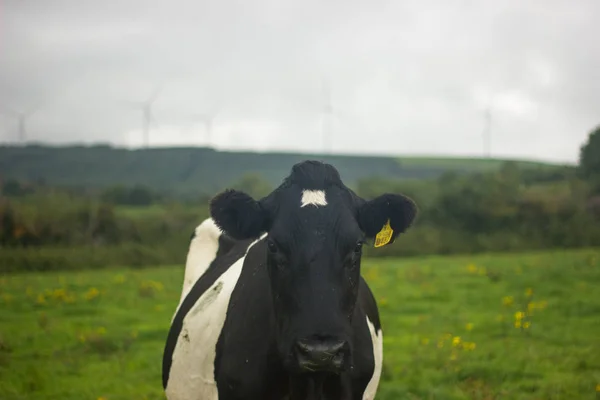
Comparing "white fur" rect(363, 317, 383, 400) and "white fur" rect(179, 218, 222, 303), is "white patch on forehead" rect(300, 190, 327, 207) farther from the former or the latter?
"white fur" rect(179, 218, 222, 303)

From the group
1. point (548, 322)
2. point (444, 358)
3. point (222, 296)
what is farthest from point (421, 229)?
point (222, 296)

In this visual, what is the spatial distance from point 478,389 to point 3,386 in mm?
6275

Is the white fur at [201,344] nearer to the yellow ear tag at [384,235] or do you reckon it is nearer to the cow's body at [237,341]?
the cow's body at [237,341]

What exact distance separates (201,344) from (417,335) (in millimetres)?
8687

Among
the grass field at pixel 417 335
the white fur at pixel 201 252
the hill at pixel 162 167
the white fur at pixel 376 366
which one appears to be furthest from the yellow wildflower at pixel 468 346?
the hill at pixel 162 167

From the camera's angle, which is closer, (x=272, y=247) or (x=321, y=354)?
(x=321, y=354)

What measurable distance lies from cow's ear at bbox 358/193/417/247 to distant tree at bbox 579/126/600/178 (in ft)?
148

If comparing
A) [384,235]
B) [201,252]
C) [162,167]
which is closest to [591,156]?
[162,167]

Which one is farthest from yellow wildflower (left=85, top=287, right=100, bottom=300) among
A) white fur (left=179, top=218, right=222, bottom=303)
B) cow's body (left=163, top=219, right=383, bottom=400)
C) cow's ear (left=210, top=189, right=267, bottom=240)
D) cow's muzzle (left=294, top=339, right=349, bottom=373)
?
cow's muzzle (left=294, top=339, right=349, bottom=373)

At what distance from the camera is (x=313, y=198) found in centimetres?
445

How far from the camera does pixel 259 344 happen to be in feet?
14.5

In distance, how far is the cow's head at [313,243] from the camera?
12.7 ft

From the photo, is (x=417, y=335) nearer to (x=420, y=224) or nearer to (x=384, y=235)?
(x=384, y=235)

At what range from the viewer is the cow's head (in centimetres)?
388
